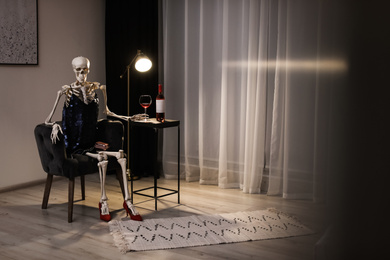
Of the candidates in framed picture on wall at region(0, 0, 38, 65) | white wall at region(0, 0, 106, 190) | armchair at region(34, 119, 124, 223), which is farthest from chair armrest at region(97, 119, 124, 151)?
framed picture on wall at region(0, 0, 38, 65)

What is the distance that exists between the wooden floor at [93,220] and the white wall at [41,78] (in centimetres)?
26

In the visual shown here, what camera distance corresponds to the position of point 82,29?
426 cm

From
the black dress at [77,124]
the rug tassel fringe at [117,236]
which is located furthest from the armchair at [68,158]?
the rug tassel fringe at [117,236]

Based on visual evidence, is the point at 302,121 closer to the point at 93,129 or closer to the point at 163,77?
the point at 93,129

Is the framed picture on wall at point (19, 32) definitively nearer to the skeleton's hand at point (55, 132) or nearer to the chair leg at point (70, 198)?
the skeleton's hand at point (55, 132)

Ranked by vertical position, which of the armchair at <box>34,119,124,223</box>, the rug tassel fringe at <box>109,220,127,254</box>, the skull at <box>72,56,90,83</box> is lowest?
the rug tassel fringe at <box>109,220,127,254</box>

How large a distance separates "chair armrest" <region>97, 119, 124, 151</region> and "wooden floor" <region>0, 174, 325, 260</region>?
478 mm

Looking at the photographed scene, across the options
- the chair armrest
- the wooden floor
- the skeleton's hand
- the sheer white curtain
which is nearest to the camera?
the wooden floor

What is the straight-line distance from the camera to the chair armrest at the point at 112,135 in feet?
10.8

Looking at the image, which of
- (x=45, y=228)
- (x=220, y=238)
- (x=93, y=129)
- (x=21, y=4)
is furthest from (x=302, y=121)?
(x=21, y=4)

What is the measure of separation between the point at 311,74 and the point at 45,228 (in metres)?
2.85

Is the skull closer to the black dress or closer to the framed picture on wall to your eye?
the black dress

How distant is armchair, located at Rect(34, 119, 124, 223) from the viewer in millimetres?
2938

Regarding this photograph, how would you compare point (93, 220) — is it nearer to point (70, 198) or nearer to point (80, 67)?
point (70, 198)
